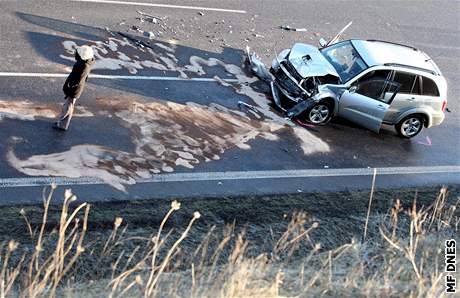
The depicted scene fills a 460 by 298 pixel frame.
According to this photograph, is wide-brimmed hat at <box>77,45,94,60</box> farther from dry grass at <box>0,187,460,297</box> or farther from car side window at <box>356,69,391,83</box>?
car side window at <box>356,69,391,83</box>

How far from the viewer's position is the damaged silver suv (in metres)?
14.0

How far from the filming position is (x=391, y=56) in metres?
14.5

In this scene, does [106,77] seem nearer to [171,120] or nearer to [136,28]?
[171,120]

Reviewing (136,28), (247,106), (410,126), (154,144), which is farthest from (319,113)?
(136,28)

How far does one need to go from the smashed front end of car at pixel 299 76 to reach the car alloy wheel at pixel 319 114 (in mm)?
294

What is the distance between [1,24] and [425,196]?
10.0m

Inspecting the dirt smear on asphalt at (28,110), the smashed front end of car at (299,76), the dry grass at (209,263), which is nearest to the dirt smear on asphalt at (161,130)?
the smashed front end of car at (299,76)

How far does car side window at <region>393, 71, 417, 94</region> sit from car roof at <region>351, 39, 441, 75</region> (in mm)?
219

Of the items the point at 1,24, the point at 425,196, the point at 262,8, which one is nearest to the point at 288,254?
the point at 425,196

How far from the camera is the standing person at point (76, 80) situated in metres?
11.3

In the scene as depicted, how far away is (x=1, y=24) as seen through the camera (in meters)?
15.2

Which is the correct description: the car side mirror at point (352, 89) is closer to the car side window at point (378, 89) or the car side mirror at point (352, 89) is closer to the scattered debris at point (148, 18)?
the car side window at point (378, 89)

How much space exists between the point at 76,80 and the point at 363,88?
608 cm

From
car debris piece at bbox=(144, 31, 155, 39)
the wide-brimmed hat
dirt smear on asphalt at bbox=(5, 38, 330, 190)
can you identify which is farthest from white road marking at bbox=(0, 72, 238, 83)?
the wide-brimmed hat
